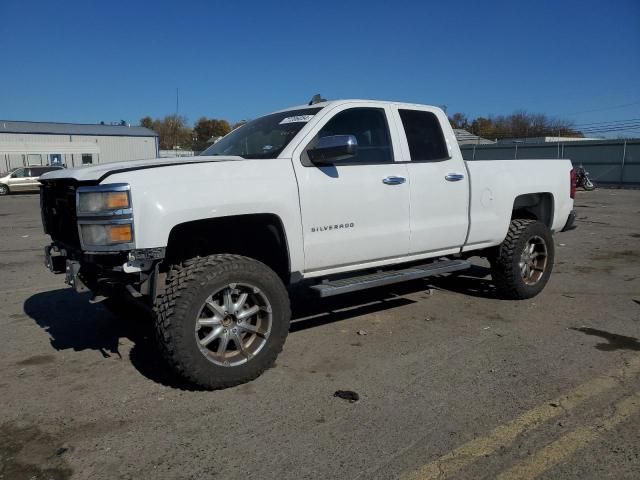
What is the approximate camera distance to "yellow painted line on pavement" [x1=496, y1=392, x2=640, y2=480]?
2766mm

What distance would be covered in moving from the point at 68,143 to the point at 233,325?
48.5 meters

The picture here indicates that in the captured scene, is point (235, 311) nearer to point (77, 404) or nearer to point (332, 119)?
point (77, 404)

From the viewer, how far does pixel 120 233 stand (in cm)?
338

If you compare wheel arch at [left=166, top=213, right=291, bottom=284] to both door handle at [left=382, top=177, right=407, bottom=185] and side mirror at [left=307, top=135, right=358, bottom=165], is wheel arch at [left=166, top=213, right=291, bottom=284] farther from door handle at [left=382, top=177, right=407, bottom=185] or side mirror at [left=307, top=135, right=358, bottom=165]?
door handle at [left=382, top=177, right=407, bottom=185]

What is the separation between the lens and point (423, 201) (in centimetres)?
496

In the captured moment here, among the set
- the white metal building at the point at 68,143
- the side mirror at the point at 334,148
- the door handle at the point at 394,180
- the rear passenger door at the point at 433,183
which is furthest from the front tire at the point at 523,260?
the white metal building at the point at 68,143

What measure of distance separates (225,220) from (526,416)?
7.80ft

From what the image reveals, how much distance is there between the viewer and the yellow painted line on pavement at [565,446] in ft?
9.07

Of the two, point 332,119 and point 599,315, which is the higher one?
point 332,119

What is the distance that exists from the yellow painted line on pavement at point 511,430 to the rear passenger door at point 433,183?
1.84 m

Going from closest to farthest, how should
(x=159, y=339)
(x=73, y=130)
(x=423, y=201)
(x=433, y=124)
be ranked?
(x=159, y=339), (x=423, y=201), (x=433, y=124), (x=73, y=130)

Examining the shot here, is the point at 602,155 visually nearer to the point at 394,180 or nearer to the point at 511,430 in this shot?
the point at 394,180

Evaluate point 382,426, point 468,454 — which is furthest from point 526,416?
point 382,426

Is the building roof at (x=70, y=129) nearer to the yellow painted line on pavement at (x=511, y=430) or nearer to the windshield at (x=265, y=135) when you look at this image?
the windshield at (x=265, y=135)
